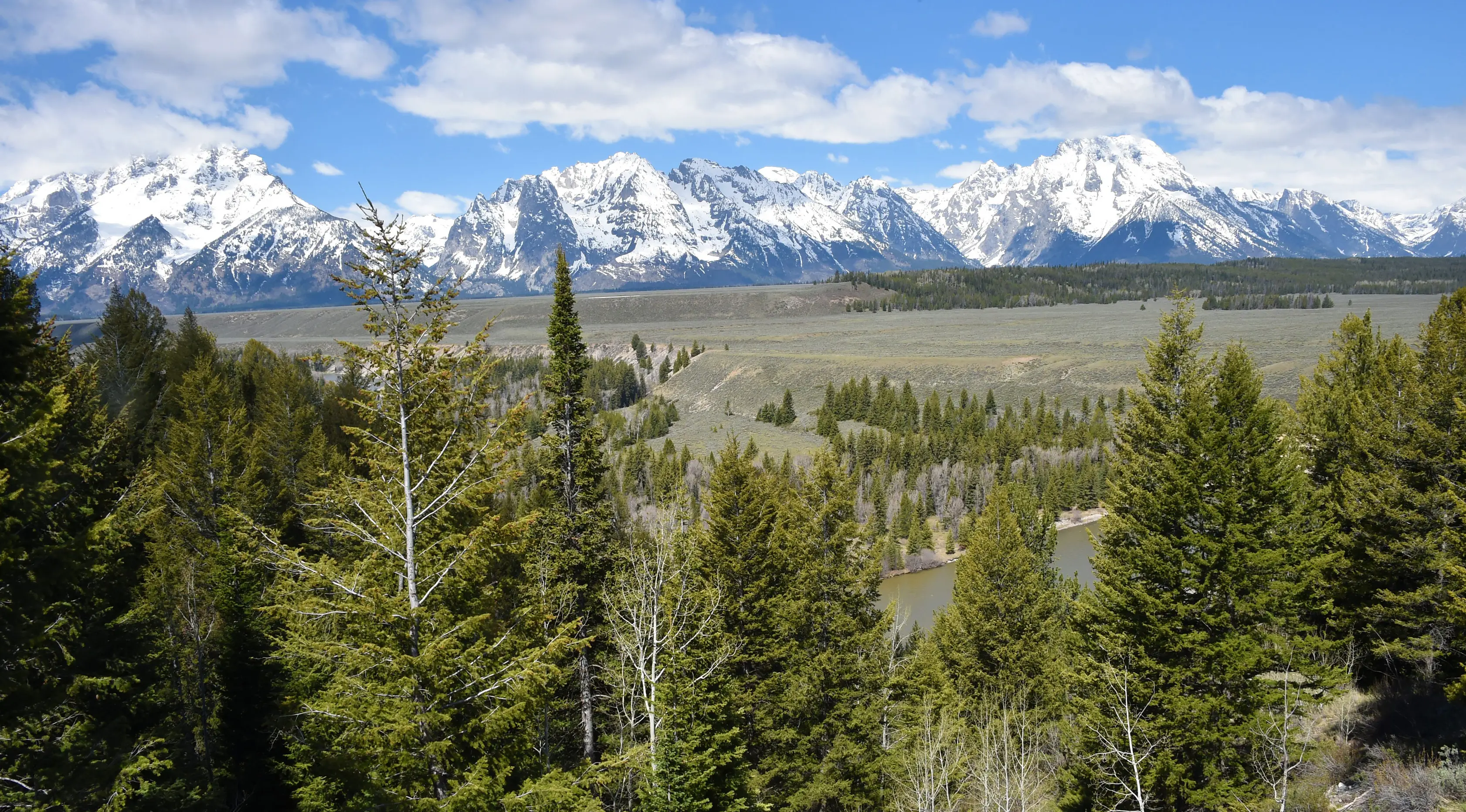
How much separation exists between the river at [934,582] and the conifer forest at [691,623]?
28418 millimetres

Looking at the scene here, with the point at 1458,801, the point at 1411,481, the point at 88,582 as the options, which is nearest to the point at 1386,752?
the point at 1458,801

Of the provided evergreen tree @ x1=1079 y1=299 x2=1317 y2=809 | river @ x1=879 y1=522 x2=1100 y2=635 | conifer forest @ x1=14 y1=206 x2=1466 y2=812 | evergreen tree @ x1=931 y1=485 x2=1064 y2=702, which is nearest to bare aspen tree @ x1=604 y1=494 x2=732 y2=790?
conifer forest @ x1=14 y1=206 x2=1466 y2=812

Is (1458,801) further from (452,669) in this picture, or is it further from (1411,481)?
(452,669)

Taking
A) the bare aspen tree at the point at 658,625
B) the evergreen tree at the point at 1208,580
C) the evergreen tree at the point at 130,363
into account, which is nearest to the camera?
the bare aspen tree at the point at 658,625

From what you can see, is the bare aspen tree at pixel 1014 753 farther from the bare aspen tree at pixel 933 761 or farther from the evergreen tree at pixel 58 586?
the evergreen tree at pixel 58 586

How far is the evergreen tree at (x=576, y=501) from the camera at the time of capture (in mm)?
18656

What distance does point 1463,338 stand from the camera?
1827 centimetres

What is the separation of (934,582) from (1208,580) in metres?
53.0

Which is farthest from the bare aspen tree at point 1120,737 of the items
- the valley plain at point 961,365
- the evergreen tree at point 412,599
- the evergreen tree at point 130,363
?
the valley plain at point 961,365

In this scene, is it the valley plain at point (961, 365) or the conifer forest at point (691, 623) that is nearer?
the conifer forest at point (691, 623)

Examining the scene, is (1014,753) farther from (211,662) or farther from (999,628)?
(211,662)

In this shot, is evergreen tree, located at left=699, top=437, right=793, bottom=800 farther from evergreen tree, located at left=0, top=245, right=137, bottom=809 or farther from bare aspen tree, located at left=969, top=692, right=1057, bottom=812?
evergreen tree, located at left=0, top=245, right=137, bottom=809

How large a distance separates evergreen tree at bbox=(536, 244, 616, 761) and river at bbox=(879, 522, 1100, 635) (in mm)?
35728

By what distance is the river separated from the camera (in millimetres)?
56562
